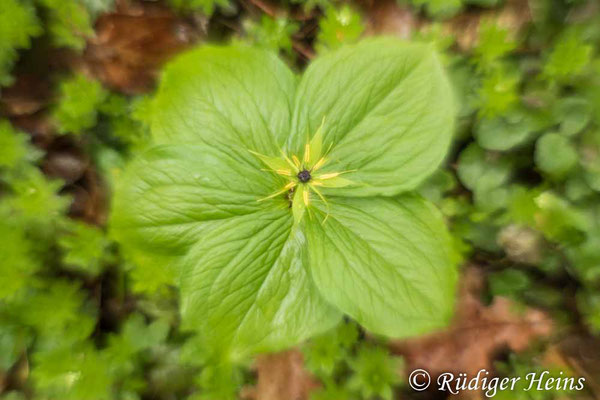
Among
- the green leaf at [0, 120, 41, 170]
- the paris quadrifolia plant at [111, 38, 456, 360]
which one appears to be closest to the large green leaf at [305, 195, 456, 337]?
the paris quadrifolia plant at [111, 38, 456, 360]

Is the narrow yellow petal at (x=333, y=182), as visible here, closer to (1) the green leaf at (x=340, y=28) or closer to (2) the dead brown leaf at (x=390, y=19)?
(1) the green leaf at (x=340, y=28)

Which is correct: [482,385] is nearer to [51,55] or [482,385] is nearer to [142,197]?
[142,197]

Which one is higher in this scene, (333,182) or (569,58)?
(569,58)

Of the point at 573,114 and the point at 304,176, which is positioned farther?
the point at 573,114

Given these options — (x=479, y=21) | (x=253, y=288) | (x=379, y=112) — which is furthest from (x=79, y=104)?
(x=479, y=21)

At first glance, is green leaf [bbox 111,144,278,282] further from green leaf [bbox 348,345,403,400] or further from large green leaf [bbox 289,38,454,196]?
green leaf [bbox 348,345,403,400]

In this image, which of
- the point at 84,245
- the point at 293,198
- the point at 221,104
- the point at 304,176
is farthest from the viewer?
the point at 84,245

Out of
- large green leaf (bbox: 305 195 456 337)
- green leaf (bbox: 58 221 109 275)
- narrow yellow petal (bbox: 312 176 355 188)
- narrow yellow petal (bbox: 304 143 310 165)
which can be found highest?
narrow yellow petal (bbox: 304 143 310 165)

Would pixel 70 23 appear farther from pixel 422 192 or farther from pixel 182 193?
pixel 422 192
